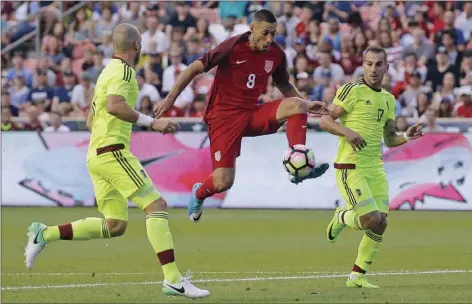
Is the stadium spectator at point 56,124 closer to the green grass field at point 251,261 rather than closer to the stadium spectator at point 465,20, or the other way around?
the green grass field at point 251,261

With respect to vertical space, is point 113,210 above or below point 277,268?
above

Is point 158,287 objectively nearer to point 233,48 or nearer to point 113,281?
point 113,281

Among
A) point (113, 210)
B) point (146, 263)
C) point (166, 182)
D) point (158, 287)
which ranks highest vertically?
point (113, 210)

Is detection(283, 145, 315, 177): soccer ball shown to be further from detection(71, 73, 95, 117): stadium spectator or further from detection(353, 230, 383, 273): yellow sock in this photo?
detection(71, 73, 95, 117): stadium spectator

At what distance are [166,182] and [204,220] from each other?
2080 millimetres

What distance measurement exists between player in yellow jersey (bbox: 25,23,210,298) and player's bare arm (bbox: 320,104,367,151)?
7.36ft

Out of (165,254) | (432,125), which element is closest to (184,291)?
(165,254)

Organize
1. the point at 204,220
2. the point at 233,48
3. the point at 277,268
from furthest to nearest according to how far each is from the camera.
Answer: the point at 204,220 → the point at 277,268 → the point at 233,48

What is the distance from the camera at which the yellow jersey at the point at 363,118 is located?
11727 millimetres

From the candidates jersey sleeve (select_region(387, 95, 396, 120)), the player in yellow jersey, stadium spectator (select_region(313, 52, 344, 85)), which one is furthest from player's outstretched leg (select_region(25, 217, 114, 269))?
stadium spectator (select_region(313, 52, 344, 85))

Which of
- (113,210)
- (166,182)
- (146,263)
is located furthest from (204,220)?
(113,210)

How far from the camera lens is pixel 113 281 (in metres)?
11.7

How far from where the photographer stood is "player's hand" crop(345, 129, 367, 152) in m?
11.4

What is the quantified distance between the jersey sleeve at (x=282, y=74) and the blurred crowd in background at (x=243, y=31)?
30.3ft
